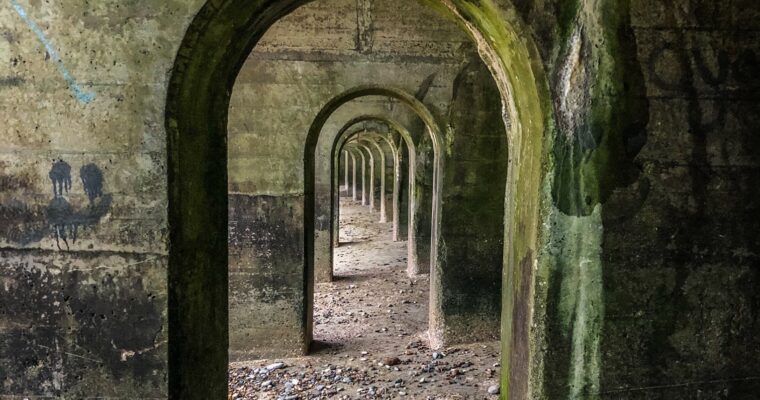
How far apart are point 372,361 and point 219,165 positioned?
4.07 metres

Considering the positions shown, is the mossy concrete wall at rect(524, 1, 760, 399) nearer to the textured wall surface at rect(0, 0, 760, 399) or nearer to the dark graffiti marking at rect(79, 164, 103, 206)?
the textured wall surface at rect(0, 0, 760, 399)

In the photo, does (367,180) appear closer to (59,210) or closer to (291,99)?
(291,99)

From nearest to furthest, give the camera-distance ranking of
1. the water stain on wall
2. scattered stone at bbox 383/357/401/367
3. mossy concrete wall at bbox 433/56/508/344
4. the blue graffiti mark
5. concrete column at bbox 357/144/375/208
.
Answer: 1. the blue graffiti mark
2. the water stain on wall
3. scattered stone at bbox 383/357/401/367
4. mossy concrete wall at bbox 433/56/508/344
5. concrete column at bbox 357/144/375/208

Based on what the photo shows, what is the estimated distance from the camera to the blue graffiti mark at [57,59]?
7.93 feet

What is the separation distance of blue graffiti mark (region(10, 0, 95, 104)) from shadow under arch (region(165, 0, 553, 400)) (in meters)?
0.39

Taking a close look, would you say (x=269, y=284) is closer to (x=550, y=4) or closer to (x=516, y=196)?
(x=516, y=196)

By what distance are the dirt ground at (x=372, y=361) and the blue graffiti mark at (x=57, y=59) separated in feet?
12.6

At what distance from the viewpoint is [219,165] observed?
3049 mm

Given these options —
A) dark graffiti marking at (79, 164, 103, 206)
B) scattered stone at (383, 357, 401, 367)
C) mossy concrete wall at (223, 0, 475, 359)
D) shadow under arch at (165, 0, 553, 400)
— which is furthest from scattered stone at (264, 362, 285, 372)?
dark graffiti marking at (79, 164, 103, 206)

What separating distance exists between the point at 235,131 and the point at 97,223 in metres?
3.67

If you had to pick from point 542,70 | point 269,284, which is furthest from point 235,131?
point 542,70

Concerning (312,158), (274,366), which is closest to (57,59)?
(312,158)

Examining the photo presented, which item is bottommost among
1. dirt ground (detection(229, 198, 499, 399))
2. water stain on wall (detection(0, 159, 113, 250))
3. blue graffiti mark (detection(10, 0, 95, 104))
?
dirt ground (detection(229, 198, 499, 399))

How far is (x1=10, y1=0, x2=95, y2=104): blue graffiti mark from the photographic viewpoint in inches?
95.2
